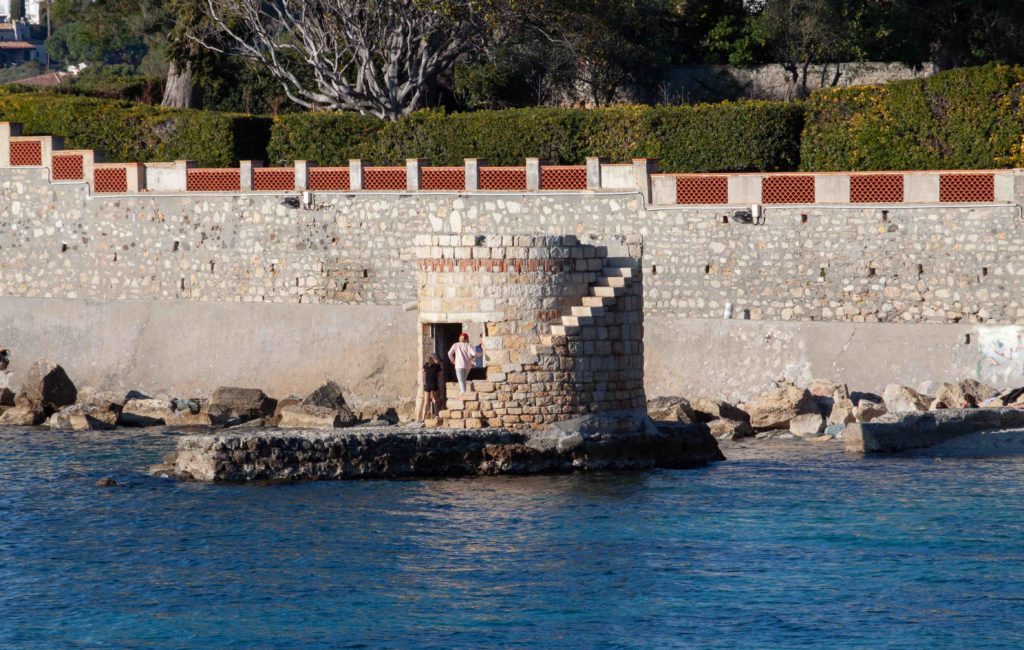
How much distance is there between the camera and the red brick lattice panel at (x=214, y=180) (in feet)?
119

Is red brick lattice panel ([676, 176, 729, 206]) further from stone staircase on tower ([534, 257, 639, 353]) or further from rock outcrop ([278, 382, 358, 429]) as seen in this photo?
rock outcrop ([278, 382, 358, 429])

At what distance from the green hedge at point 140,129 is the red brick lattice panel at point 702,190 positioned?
966 cm

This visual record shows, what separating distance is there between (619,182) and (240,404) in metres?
7.63

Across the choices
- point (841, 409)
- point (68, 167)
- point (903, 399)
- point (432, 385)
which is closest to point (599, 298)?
point (432, 385)

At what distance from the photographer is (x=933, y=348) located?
30984 mm

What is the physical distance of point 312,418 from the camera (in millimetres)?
32188

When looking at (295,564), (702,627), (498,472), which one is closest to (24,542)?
(295,564)

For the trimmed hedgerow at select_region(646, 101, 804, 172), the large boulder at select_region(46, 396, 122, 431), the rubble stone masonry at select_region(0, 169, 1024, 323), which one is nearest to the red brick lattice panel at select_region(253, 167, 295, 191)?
the rubble stone masonry at select_region(0, 169, 1024, 323)

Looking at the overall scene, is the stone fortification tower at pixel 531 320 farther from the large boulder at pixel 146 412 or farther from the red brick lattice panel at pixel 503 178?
the large boulder at pixel 146 412

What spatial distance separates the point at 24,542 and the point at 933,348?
14871mm

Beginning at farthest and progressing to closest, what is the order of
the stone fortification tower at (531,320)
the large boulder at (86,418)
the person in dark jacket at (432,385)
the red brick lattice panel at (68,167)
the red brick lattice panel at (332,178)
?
1. the red brick lattice panel at (68,167)
2. the red brick lattice panel at (332,178)
3. the large boulder at (86,418)
4. the person in dark jacket at (432,385)
5. the stone fortification tower at (531,320)

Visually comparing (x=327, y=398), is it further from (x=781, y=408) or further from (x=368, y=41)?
(x=368, y=41)

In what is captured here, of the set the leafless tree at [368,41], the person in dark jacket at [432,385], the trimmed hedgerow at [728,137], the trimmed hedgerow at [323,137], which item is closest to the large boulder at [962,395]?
the trimmed hedgerow at [728,137]

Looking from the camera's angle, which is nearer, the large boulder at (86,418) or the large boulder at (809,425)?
the large boulder at (809,425)
